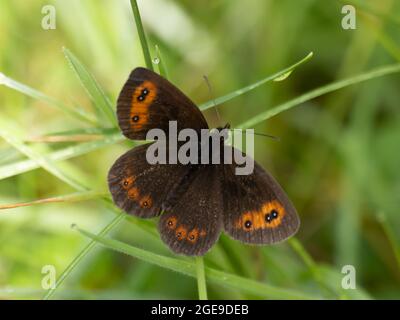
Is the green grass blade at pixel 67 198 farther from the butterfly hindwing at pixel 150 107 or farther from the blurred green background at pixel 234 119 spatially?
the blurred green background at pixel 234 119

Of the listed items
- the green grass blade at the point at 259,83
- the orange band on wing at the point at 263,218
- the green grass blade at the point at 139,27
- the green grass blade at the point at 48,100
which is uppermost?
the green grass blade at the point at 139,27

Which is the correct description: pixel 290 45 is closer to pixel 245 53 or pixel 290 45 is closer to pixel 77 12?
pixel 245 53

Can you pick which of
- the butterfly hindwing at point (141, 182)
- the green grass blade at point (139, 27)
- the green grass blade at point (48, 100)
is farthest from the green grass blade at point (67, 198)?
the green grass blade at point (139, 27)

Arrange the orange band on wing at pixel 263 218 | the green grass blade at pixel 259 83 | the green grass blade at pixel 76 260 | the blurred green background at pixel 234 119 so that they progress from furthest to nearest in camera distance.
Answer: the blurred green background at pixel 234 119 → the orange band on wing at pixel 263 218 → the green grass blade at pixel 259 83 → the green grass blade at pixel 76 260

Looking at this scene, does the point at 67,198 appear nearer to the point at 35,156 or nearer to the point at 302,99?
the point at 35,156

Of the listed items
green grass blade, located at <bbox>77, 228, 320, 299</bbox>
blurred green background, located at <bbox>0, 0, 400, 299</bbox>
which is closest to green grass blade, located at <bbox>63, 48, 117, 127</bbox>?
green grass blade, located at <bbox>77, 228, 320, 299</bbox>

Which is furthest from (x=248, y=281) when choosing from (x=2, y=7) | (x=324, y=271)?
(x=2, y=7)
